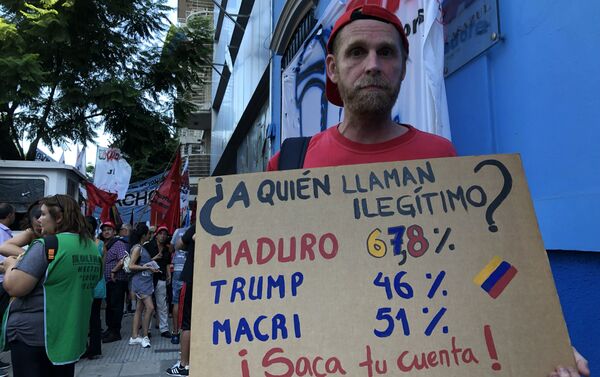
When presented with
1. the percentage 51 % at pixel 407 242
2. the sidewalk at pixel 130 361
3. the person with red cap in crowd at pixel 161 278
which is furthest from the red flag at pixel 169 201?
the percentage 51 % at pixel 407 242

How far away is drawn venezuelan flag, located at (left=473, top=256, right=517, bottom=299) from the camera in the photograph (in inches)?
49.0

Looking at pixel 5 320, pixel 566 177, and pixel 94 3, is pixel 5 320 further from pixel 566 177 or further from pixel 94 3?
pixel 94 3

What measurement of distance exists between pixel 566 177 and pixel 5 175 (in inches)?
333

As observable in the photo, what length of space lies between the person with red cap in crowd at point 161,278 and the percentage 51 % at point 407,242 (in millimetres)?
7570

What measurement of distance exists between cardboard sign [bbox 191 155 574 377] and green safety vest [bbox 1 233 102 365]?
229 centimetres

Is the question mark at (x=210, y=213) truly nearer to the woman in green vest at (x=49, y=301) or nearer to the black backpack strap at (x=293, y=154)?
the black backpack strap at (x=293, y=154)

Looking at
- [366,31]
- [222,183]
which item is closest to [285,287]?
[222,183]

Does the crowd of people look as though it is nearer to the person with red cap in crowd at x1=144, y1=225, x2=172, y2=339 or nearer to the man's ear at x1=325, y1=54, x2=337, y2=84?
the man's ear at x1=325, y1=54, x2=337, y2=84

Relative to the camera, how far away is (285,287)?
1.31 m

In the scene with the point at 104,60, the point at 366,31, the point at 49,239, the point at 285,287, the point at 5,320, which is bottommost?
the point at 5,320

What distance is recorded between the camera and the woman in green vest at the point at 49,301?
120 inches

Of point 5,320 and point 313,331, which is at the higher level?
point 313,331

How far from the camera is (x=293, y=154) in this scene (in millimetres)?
1851

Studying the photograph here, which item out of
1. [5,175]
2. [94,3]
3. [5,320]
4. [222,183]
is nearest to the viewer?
[222,183]
